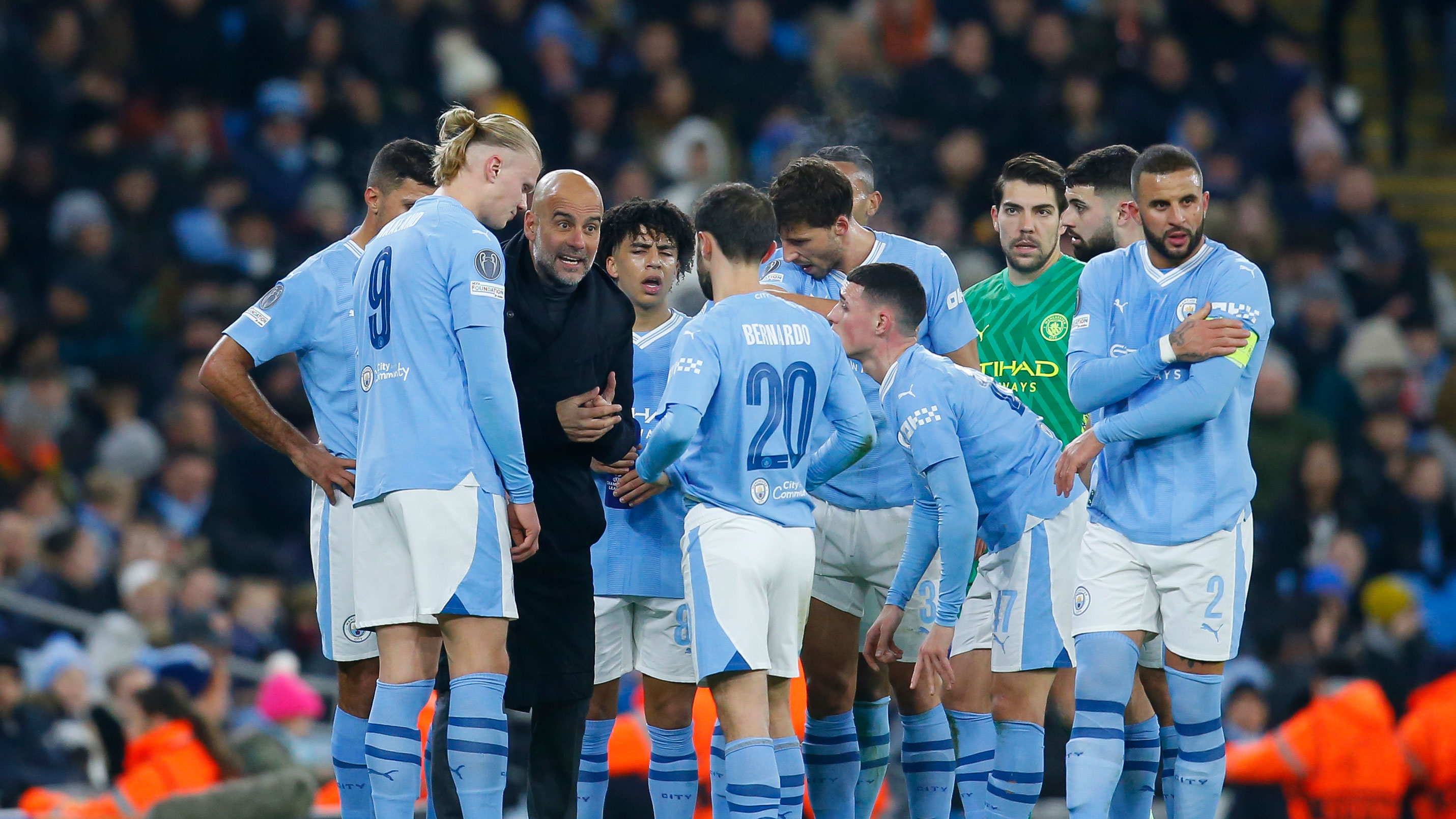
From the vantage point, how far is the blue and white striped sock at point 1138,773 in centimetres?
701

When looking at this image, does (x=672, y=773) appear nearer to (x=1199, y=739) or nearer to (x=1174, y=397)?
(x=1199, y=739)

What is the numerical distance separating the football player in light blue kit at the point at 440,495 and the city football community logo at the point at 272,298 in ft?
2.74

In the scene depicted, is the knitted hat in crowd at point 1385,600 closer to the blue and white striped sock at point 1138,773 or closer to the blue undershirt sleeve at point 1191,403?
the blue and white striped sock at point 1138,773

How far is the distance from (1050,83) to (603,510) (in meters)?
10.8

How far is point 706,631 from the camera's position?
616cm

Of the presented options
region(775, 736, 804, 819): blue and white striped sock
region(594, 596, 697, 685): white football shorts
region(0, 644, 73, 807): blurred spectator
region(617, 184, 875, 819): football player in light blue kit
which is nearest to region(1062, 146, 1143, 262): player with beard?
region(617, 184, 875, 819): football player in light blue kit

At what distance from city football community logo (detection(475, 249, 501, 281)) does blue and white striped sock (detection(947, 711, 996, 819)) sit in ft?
8.58

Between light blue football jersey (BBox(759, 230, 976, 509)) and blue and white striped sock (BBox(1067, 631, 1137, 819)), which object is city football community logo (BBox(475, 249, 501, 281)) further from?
blue and white striped sock (BBox(1067, 631, 1137, 819))

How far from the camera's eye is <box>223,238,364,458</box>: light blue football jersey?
6.80 metres

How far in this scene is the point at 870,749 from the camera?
24.5 ft

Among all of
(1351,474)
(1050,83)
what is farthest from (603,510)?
(1050,83)

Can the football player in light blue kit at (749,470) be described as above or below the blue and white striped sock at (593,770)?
above

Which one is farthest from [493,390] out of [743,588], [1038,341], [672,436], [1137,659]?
[1038,341]

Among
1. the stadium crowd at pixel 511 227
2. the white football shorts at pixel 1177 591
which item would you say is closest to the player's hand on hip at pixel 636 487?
the white football shorts at pixel 1177 591
